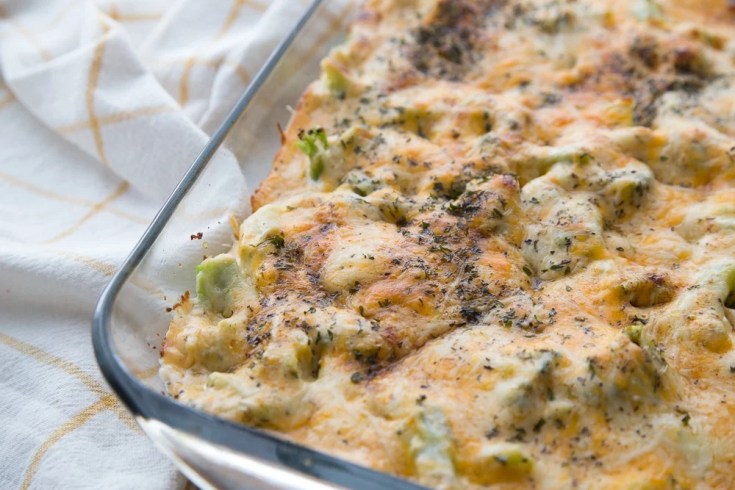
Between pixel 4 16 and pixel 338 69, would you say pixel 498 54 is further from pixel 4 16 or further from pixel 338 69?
pixel 4 16

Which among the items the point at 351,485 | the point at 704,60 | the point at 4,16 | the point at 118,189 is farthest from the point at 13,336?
the point at 704,60

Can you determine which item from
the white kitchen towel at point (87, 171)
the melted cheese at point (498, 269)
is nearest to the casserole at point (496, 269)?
the melted cheese at point (498, 269)

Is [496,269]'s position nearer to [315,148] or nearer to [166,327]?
[315,148]

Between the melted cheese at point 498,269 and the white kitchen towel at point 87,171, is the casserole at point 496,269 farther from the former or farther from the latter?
the white kitchen towel at point 87,171

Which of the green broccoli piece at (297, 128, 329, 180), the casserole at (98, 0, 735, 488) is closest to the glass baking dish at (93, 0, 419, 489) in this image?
the casserole at (98, 0, 735, 488)

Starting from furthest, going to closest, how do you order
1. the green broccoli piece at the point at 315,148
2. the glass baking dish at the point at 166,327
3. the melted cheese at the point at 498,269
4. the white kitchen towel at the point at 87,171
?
the green broccoli piece at the point at 315,148
the white kitchen towel at the point at 87,171
the melted cheese at the point at 498,269
the glass baking dish at the point at 166,327

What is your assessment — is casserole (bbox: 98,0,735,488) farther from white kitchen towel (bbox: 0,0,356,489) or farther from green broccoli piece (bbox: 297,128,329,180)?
white kitchen towel (bbox: 0,0,356,489)

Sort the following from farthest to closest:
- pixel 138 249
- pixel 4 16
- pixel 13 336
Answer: pixel 4 16 < pixel 13 336 < pixel 138 249
